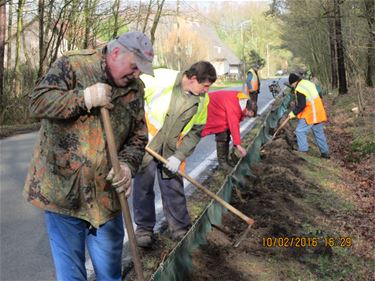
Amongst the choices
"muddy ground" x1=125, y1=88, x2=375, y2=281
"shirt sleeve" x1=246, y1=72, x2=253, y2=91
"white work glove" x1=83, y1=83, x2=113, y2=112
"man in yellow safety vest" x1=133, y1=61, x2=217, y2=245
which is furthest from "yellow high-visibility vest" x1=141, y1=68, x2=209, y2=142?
"shirt sleeve" x1=246, y1=72, x2=253, y2=91

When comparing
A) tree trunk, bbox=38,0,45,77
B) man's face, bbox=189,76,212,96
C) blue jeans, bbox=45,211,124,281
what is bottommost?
blue jeans, bbox=45,211,124,281

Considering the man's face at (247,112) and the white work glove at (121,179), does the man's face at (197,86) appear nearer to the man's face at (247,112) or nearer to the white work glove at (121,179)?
the white work glove at (121,179)

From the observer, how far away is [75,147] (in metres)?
2.53

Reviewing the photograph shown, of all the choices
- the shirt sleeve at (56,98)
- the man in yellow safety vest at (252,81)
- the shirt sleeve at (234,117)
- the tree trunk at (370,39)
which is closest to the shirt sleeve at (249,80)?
the man in yellow safety vest at (252,81)

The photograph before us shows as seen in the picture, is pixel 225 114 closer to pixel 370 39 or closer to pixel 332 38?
pixel 370 39

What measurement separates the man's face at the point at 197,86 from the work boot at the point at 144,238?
55.8 inches

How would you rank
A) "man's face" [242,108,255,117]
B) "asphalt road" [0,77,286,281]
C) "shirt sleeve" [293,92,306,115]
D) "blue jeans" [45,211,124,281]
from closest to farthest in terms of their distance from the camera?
"blue jeans" [45,211,124,281] → "asphalt road" [0,77,286,281] → "man's face" [242,108,255,117] → "shirt sleeve" [293,92,306,115]

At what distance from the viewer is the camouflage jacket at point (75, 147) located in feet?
8.17

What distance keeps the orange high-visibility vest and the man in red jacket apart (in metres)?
2.21

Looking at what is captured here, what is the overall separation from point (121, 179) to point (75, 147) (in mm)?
295

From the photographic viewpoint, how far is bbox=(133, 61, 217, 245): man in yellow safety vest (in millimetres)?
4434

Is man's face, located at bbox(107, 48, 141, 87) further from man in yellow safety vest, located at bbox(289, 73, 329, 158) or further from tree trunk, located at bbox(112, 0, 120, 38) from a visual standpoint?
tree trunk, located at bbox(112, 0, 120, 38)

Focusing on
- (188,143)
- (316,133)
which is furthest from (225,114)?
(188,143)

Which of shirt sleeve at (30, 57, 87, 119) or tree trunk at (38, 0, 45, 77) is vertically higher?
tree trunk at (38, 0, 45, 77)
